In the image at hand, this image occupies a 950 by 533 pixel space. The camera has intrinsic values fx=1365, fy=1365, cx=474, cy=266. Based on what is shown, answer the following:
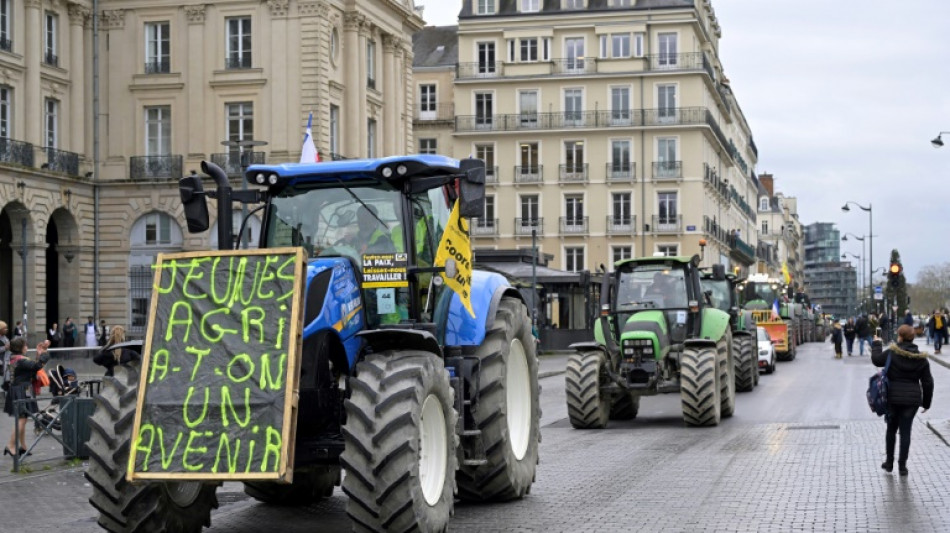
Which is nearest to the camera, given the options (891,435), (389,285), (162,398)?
(162,398)

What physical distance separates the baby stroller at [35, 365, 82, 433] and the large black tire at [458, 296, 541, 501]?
751 cm

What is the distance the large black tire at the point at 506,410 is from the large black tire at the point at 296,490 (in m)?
1.35

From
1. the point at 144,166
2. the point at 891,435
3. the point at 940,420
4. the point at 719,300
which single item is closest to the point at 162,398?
the point at 891,435

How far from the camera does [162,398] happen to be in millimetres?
9516

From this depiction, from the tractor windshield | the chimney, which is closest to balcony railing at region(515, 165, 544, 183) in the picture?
the tractor windshield

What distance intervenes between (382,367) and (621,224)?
77073 millimetres

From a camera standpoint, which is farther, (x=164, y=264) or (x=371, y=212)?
(x=371, y=212)

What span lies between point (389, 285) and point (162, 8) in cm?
4952

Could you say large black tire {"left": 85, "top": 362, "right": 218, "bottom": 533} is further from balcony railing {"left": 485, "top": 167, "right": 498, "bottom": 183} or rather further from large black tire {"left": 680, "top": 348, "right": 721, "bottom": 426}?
balcony railing {"left": 485, "top": 167, "right": 498, "bottom": 183}

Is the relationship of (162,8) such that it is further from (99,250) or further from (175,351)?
(175,351)

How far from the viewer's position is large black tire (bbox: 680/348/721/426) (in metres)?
20.8

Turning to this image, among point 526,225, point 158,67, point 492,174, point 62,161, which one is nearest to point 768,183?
point 492,174

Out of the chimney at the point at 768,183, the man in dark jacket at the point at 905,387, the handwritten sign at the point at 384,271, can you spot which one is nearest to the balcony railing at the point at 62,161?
the man in dark jacket at the point at 905,387

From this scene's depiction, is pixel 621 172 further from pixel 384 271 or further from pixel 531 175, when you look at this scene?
pixel 384 271
